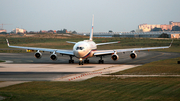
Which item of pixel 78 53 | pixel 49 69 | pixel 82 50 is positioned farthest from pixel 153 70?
pixel 49 69

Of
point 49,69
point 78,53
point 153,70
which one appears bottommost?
point 49,69

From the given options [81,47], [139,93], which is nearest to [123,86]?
[139,93]

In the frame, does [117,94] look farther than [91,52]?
No

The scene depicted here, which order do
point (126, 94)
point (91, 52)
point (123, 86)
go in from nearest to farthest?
point (126, 94)
point (123, 86)
point (91, 52)

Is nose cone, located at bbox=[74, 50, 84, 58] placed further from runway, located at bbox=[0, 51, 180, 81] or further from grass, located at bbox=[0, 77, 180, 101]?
grass, located at bbox=[0, 77, 180, 101]

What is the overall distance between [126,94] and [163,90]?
12.1 ft

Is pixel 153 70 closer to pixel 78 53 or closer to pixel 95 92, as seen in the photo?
pixel 78 53

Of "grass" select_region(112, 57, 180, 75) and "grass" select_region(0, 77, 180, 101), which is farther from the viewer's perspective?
"grass" select_region(112, 57, 180, 75)

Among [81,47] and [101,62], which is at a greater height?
[81,47]

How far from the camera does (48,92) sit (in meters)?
20.6

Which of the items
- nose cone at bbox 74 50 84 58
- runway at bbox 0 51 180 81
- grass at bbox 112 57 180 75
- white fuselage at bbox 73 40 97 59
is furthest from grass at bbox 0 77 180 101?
white fuselage at bbox 73 40 97 59

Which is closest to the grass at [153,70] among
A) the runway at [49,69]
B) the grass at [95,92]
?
the runway at [49,69]

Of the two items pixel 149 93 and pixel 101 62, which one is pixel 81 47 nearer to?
pixel 101 62

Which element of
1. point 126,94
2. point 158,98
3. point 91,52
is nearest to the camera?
point 158,98
